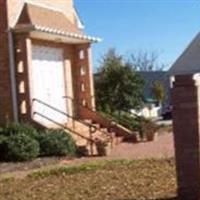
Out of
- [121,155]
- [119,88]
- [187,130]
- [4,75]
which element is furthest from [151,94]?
[187,130]

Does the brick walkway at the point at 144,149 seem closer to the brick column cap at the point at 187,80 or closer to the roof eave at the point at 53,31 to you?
the roof eave at the point at 53,31

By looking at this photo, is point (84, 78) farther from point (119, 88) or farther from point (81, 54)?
point (119, 88)

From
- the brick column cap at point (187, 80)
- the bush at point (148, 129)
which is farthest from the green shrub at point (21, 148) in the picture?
the brick column cap at point (187, 80)

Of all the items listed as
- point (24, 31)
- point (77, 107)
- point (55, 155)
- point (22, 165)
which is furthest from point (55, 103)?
point (22, 165)

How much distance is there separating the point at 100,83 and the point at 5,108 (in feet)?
43.8

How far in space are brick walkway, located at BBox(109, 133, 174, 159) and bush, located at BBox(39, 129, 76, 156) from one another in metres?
1.24

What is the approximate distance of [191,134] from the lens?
9.85 metres

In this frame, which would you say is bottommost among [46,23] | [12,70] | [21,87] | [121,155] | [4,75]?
[121,155]

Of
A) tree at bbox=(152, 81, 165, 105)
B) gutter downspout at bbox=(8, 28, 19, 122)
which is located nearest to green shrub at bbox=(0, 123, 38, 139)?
gutter downspout at bbox=(8, 28, 19, 122)

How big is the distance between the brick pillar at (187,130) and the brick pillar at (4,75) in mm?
13680

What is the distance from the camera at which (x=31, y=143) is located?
65.0 feet

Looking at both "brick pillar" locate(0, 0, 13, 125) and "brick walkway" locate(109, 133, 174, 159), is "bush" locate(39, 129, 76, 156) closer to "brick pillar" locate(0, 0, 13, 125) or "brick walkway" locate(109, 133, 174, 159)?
"brick walkway" locate(109, 133, 174, 159)

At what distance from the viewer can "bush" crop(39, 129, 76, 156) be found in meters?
20.5

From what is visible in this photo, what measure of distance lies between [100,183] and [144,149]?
9414mm
